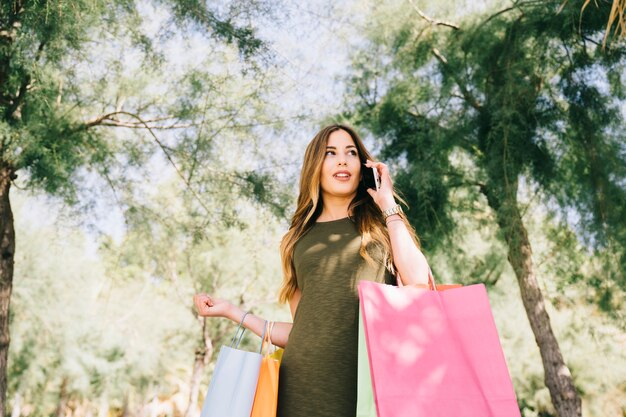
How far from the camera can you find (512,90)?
301 cm

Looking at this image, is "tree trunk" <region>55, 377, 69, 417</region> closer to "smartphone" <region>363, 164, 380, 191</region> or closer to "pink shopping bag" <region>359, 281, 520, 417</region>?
"smartphone" <region>363, 164, 380, 191</region>

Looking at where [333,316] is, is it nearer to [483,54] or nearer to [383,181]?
[383,181]

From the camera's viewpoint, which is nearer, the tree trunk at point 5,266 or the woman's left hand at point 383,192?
the woman's left hand at point 383,192

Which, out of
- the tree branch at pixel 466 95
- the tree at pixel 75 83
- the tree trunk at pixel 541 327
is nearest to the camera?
the tree at pixel 75 83

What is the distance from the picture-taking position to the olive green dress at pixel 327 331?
1027mm

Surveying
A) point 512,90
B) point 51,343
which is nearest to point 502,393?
point 512,90

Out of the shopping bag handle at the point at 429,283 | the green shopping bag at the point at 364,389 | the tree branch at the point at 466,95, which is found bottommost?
the green shopping bag at the point at 364,389

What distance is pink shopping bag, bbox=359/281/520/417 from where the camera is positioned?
0.88 metres

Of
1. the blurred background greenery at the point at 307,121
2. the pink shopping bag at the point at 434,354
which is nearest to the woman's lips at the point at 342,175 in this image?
the pink shopping bag at the point at 434,354

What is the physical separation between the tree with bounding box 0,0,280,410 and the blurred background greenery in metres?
0.01

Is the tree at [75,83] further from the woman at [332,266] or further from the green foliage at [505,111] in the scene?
the woman at [332,266]

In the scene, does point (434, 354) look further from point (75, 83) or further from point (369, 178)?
point (75, 83)

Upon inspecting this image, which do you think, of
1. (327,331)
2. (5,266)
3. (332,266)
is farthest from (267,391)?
(5,266)

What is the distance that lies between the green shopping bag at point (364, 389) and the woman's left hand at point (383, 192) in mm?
300
